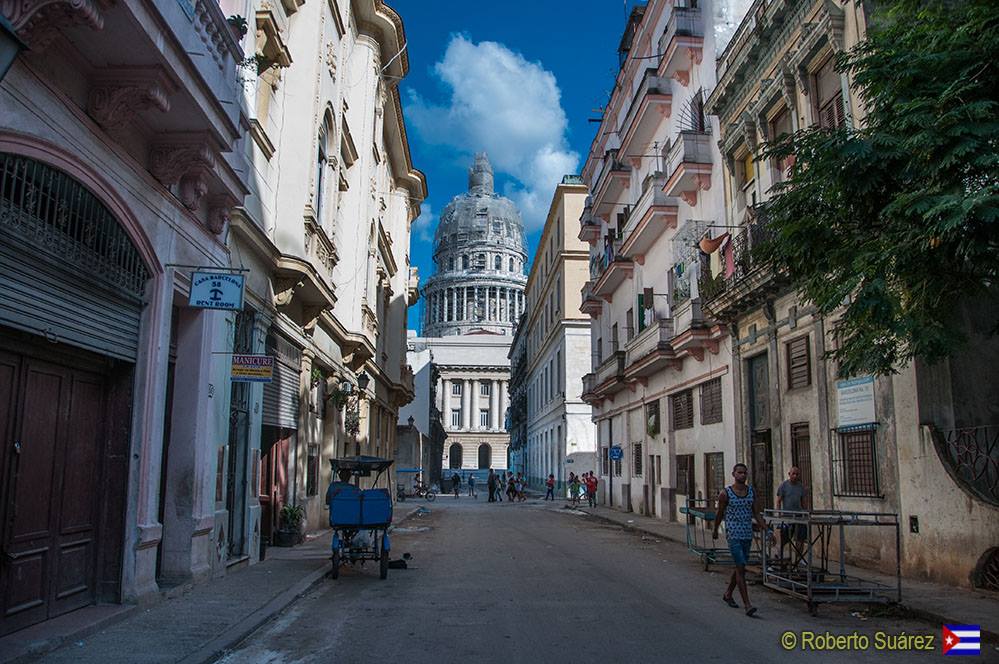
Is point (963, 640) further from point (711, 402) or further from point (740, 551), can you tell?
point (711, 402)

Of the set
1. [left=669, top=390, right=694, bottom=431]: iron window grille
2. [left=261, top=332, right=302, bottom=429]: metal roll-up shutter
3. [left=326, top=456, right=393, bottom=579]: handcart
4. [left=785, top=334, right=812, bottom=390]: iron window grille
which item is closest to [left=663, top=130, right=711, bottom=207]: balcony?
[left=669, top=390, right=694, bottom=431]: iron window grille

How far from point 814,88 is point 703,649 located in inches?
474

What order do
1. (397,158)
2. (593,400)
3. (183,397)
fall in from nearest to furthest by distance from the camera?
(183,397) < (397,158) < (593,400)

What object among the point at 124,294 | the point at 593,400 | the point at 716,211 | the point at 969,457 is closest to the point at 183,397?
the point at 124,294

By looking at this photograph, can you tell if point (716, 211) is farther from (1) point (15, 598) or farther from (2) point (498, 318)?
(2) point (498, 318)

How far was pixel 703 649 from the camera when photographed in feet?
24.2

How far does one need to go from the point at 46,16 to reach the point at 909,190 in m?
7.68

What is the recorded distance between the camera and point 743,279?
17.8 metres

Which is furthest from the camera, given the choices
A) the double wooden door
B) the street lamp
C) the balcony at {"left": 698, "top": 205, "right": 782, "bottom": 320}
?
the balcony at {"left": 698, "top": 205, "right": 782, "bottom": 320}

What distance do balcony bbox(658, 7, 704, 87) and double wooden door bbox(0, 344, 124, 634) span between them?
1925 centimetres

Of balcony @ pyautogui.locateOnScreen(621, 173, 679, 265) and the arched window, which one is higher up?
balcony @ pyautogui.locateOnScreen(621, 173, 679, 265)

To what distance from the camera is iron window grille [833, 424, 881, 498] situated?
526 inches

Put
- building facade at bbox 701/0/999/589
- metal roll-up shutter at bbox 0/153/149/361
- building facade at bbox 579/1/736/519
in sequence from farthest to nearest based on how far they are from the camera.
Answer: building facade at bbox 579/1/736/519 < building facade at bbox 701/0/999/589 < metal roll-up shutter at bbox 0/153/149/361

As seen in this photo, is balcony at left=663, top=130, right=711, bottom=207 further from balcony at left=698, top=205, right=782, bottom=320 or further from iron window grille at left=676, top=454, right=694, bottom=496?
iron window grille at left=676, top=454, right=694, bottom=496
